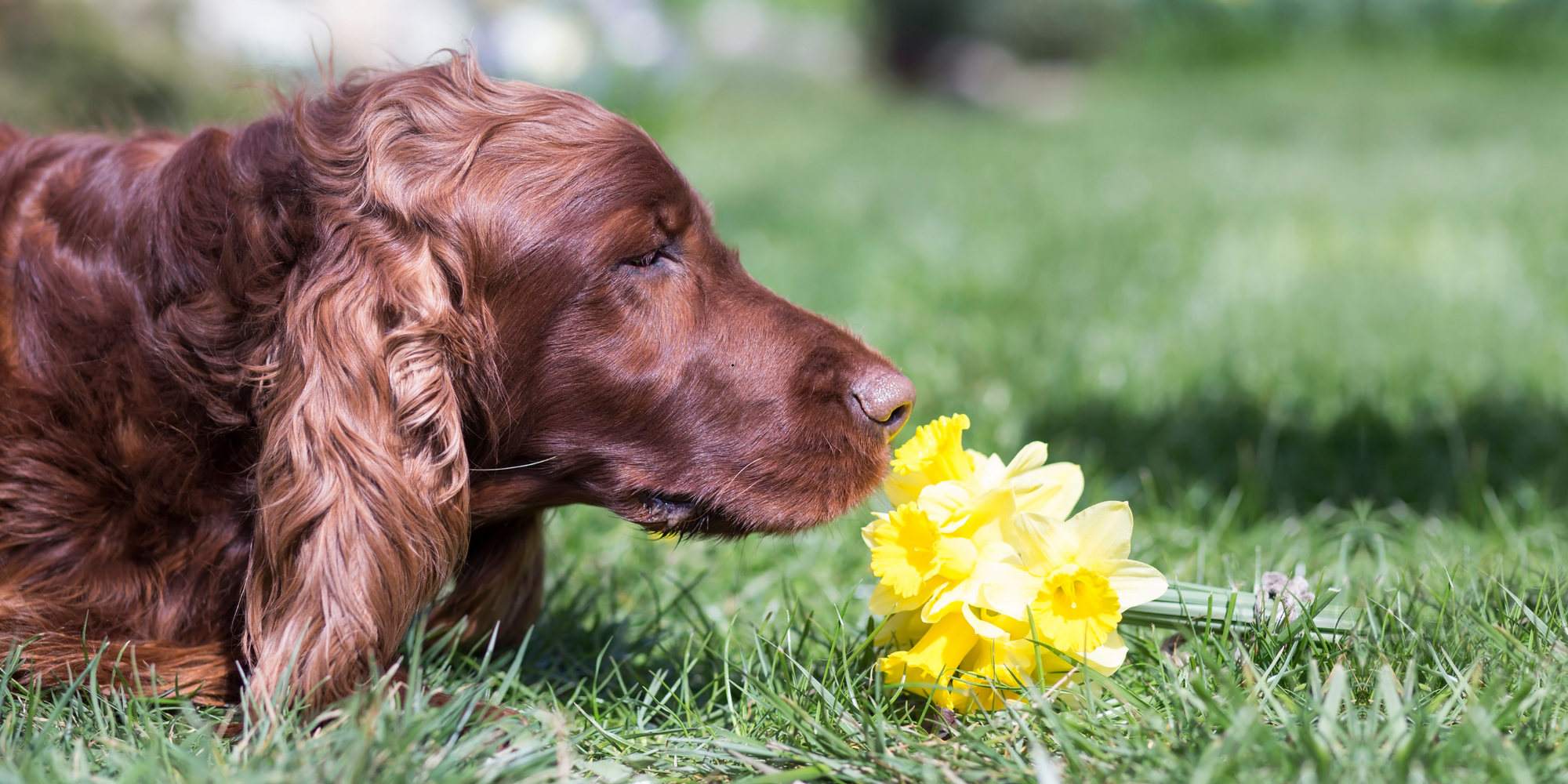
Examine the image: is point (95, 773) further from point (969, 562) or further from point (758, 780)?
point (969, 562)

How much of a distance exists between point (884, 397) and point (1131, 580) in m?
0.49

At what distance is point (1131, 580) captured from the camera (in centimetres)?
183

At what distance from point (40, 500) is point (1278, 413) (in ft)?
10.0

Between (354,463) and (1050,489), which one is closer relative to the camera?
(354,463)

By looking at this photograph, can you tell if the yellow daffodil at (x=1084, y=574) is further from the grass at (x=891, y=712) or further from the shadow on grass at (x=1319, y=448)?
the shadow on grass at (x=1319, y=448)

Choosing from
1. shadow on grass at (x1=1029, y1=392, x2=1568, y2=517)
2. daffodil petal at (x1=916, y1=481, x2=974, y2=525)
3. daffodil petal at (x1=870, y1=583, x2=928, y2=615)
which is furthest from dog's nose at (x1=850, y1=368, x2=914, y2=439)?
shadow on grass at (x1=1029, y1=392, x2=1568, y2=517)

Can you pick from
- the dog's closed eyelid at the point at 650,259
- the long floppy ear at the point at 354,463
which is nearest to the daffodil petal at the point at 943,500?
the dog's closed eyelid at the point at 650,259

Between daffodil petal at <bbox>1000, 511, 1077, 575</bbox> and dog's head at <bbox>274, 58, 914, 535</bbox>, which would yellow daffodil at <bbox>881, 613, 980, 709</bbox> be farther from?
dog's head at <bbox>274, 58, 914, 535</bbox>

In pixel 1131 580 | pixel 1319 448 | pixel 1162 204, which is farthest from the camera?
pixel 1162 204

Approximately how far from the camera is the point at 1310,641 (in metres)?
1.87

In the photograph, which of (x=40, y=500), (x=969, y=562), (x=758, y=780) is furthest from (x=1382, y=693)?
(x=40, y=500)

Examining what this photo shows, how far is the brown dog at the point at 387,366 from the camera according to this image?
1810mm

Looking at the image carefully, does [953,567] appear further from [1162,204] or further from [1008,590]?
[1162,204]

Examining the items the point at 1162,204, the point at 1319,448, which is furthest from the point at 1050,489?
the point at 1162,204
